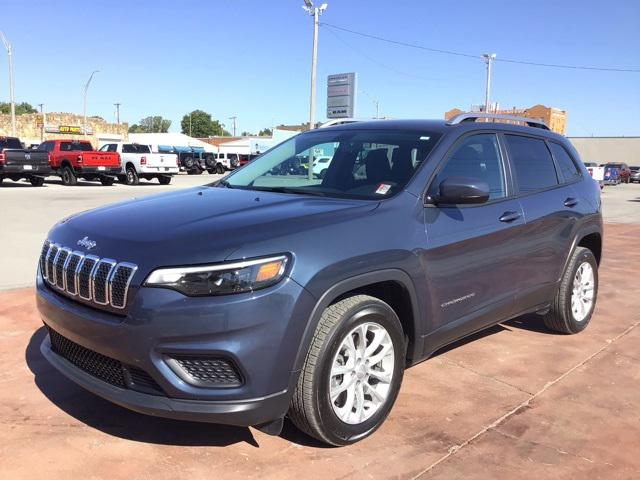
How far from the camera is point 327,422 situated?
9.92 ft

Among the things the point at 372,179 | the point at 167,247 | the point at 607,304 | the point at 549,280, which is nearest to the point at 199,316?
the point at 167,247

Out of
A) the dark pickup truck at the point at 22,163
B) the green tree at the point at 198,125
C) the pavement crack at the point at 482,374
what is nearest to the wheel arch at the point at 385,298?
the pavement crack at the point at 482,374

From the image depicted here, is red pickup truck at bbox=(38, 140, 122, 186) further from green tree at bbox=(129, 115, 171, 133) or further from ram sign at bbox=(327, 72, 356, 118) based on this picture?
green tree at bbox=(129, 115, 171, 133)

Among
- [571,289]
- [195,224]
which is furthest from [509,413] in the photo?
[195,224]

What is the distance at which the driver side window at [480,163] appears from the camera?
388 cm

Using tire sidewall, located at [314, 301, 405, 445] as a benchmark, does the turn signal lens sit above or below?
above

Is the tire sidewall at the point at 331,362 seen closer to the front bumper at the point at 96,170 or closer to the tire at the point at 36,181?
the front bumper at the point at 96,170

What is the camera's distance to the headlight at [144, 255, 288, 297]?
8.68 ft

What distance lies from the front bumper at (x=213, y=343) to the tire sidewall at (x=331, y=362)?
0.67 feet

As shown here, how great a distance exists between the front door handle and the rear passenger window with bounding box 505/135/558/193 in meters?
0.28

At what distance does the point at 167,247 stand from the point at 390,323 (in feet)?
4.19

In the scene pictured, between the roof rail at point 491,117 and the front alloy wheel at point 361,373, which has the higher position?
the roof rail at point 491,117

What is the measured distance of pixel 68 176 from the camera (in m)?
24.1

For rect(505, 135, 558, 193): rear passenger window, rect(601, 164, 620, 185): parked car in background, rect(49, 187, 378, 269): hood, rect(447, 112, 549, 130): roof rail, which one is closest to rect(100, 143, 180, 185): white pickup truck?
rect(447, 112, 549, 130): roof rail
